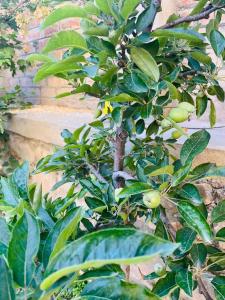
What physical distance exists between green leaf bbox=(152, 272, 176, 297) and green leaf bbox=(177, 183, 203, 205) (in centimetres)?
15

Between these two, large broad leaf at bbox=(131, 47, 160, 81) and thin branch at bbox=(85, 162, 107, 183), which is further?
thin branch at bbox=(85, 162, 107, 183)

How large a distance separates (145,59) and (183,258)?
1.28 feet

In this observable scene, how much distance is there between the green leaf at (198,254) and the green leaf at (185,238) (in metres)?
0.03

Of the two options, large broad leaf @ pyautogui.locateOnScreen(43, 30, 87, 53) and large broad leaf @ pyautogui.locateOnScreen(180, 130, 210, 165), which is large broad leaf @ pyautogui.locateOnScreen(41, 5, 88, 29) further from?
large broad leaf @ pyautogui.locateOnScreen(180, 130, 210, 165)

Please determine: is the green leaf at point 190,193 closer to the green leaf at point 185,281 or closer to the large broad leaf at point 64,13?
the green leaf at point 185,281

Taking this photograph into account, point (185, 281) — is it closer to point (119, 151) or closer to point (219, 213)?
point (219, 213)

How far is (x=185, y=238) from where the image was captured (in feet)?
2.23

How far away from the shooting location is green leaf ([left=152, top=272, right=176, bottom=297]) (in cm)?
66

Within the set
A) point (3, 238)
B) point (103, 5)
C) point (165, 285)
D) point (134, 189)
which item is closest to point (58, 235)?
point (3, 238)

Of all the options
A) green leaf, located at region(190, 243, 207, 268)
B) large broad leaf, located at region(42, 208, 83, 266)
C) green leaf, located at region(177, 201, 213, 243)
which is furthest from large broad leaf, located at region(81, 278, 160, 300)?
green leaf, located at region(190, 243, 207, 268)

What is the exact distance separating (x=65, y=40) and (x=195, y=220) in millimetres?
384

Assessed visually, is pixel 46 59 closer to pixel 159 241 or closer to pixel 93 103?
pixel 159 241

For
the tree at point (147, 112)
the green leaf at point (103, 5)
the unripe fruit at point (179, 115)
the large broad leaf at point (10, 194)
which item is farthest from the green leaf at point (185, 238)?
the green leaf at point (103, 5)

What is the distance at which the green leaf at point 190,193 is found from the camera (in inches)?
24.6
